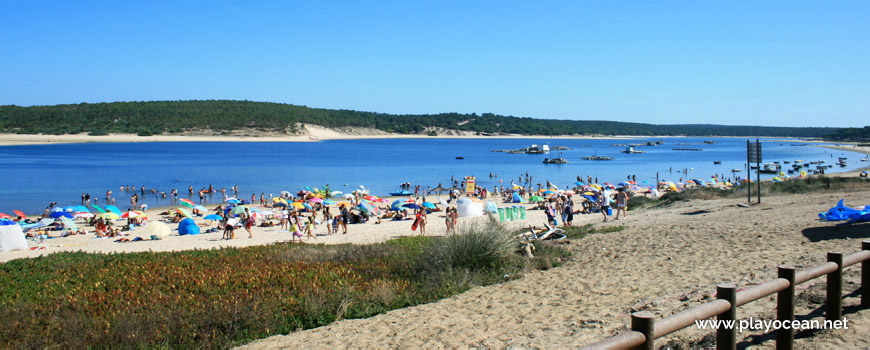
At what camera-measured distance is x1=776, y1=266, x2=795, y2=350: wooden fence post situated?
4367 millimetres

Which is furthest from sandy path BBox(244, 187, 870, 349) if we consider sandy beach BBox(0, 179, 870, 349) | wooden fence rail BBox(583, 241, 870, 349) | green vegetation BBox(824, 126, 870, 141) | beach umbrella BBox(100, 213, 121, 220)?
green vegetation BBox(824, 126, 870, 141)

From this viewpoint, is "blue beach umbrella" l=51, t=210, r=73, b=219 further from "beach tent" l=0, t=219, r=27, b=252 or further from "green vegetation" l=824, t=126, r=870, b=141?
"green vegetation" l=824, t=126, r=870, b=141

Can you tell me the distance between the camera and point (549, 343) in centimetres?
639

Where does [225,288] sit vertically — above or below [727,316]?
below

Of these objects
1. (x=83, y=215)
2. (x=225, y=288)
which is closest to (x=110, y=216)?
(x=83, y=215)

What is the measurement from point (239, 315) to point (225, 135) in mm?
164514

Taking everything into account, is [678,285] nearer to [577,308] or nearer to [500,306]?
[577,308]

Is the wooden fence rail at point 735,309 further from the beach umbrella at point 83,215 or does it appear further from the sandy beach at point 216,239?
the beach umbrella at point 83,215

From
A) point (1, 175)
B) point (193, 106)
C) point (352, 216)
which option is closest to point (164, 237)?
point (352, 216)

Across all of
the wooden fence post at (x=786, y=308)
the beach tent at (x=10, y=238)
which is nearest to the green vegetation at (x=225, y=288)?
the wooden fence post at (x=786, y=308)

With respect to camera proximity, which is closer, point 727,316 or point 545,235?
point 727,316

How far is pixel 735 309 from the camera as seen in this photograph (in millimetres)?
3840

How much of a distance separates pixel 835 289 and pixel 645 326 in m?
2.98

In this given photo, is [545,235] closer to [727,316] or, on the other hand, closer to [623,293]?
[623,293]
